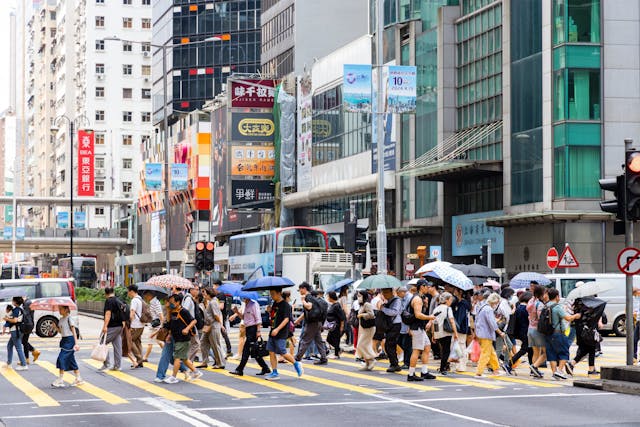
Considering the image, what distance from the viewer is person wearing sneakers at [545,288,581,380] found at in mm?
22281

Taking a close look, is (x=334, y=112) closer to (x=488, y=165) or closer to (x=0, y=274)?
(x=488, y=165)

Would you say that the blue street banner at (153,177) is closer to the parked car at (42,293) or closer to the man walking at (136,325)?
the parked car at (42,293)

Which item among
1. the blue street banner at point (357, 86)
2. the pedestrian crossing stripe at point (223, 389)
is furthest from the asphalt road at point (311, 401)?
the blue street banner at point (357, 86)

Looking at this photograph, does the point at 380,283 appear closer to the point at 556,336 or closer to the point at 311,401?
the point at 556,336

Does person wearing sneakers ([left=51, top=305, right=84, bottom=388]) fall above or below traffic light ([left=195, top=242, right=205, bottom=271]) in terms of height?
below

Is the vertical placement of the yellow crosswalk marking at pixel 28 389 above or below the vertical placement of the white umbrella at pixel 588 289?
below

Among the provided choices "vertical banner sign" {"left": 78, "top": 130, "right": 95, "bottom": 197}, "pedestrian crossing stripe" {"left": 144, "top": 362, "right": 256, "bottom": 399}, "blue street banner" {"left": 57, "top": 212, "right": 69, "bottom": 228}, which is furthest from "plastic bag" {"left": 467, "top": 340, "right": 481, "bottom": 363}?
"vertical banner sign" {"left": 78, "top": 130, "right": 95, "bottom": 197}

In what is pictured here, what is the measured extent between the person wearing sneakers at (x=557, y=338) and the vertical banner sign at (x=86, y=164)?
11662 centimetres

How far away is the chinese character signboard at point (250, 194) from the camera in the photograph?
89375mm

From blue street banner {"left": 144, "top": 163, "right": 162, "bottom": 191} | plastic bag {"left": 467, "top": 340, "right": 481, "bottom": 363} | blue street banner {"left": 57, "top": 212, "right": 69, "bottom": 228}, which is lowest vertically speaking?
plastic bag {"left": 467, "top": 340, "right": 481, "bottom": 363}

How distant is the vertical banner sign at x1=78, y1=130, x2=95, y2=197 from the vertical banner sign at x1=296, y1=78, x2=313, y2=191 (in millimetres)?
57624

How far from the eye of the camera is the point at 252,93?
297 ft

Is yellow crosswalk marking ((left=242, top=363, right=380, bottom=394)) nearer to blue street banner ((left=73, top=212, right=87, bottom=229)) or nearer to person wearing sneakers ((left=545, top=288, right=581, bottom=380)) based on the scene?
person wearing sneakers ((left=545, top=288, right=581, bottom=380))

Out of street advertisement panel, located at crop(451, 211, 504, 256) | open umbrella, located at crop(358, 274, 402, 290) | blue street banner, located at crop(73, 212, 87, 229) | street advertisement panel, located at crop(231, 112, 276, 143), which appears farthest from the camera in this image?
blue street banner, located at crop(73, 212, 87, 229)
